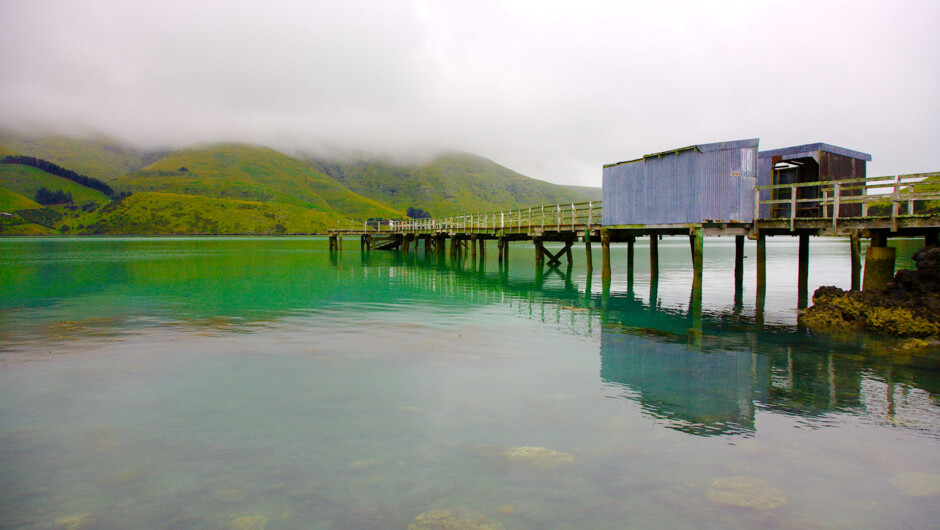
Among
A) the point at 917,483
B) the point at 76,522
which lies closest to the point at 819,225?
the point at 917,483

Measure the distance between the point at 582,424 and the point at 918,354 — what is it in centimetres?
1131

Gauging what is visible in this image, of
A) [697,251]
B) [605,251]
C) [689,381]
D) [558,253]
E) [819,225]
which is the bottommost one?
[689,381]

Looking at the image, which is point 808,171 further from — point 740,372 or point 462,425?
point 462,425

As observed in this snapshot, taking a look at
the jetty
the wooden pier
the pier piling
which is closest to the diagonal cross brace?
the wooden pier

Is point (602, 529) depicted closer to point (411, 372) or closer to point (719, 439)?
point (719, 439)

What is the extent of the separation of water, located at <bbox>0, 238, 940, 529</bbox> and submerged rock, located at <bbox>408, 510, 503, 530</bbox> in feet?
0.37

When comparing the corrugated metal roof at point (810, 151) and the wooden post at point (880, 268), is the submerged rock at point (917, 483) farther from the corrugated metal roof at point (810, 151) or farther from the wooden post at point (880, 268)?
the corrugated metal roof at point (810, 151)

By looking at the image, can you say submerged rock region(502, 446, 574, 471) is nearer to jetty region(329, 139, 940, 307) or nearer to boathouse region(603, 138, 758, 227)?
jetty region(329, 139, 940, 307)

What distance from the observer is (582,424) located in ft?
33.4

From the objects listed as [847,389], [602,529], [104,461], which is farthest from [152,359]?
[847,389]

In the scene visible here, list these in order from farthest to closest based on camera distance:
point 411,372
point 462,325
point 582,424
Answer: point 462,325, point 411,372, point 582,424

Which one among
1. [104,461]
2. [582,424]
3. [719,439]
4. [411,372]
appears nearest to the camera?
[104,461]

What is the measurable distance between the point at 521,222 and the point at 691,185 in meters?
20.6

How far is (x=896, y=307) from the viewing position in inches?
725
